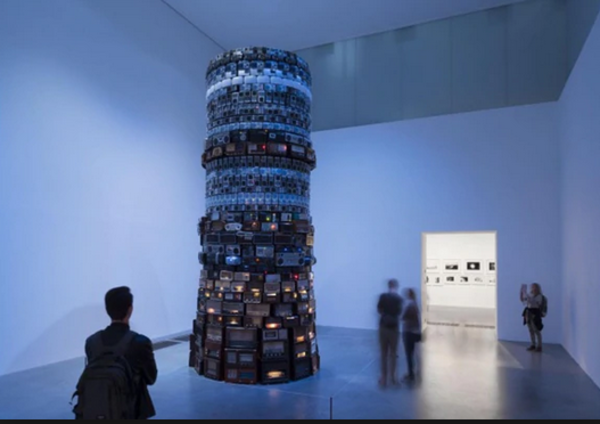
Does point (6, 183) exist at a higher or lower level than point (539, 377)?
higher

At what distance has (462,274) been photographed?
18.1 metres

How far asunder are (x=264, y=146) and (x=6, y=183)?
5000 mm

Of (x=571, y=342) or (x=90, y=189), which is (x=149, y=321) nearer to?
(x=90, y=189)

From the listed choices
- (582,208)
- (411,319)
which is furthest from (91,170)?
(582,208)

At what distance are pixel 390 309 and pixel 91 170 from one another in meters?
7.44

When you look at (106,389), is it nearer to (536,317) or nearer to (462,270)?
(536,317)

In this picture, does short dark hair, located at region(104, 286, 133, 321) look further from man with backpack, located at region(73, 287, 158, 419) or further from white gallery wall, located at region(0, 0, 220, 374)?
white gallery wall, located at region(0, 0, 220, 374)

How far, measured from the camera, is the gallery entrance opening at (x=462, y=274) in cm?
1762

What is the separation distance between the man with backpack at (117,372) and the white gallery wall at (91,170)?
21.2 feet

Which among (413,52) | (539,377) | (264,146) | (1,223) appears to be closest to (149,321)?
(1,223)

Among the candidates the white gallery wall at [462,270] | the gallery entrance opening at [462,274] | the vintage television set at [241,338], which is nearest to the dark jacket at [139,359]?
the vintage television set at [241,338]

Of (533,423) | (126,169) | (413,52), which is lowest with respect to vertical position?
(533,423)

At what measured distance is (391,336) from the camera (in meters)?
7.94

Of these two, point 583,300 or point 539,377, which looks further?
point 583,300
